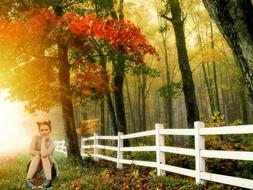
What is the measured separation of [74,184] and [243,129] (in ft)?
14.8

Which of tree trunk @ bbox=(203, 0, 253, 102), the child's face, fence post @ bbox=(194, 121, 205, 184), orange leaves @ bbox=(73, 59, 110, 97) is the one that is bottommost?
fence post @ bbox=(194, 121, 205, 184)

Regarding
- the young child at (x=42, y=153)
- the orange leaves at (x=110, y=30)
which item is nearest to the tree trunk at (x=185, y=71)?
the orange leaves at (x=110, y=30)

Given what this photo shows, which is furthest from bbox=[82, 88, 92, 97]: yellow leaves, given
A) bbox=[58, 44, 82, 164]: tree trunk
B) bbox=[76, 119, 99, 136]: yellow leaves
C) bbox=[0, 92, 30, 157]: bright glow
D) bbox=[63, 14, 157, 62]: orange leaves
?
bbox=[0, 92, 30, 157]: bright glow

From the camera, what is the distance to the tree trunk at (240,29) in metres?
6.09

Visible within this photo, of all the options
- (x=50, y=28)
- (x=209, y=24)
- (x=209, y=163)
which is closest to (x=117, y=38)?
(x=50, y=28)

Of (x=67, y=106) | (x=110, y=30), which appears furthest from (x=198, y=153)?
(x=67, y=106)

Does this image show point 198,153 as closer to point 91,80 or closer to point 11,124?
point 91,80

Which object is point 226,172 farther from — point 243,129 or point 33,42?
point 33,42

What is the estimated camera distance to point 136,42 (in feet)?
52.4

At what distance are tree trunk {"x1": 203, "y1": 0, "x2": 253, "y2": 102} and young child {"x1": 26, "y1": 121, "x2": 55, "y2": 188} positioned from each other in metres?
4.57

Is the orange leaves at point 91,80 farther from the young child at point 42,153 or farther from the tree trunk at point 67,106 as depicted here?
the young child at point 42,153

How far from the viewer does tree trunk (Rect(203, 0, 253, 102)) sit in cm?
609

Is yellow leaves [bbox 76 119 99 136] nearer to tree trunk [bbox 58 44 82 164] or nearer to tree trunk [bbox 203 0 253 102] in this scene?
tree trunk [bbox 58 44 82 164]

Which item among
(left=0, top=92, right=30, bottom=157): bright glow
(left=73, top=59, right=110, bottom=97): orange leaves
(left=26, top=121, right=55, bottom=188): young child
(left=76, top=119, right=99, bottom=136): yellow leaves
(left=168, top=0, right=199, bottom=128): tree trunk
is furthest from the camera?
(left=0, top=92, right=30, bottom=157): bright glow
